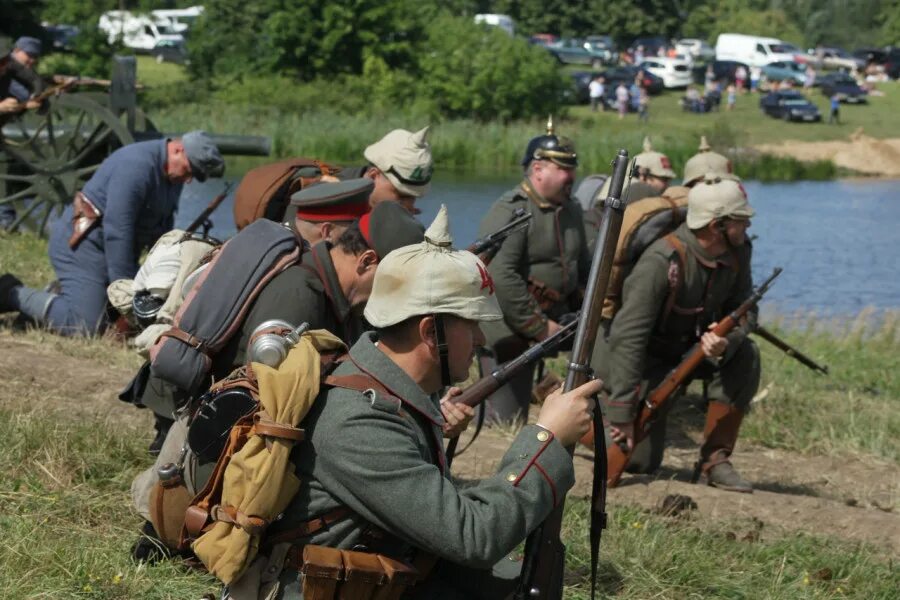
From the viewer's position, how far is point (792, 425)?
31.8 feet

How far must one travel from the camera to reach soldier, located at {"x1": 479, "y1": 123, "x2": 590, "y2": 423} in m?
8.50

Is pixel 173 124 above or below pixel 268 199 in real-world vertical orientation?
below

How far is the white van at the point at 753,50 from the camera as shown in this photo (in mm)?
67062

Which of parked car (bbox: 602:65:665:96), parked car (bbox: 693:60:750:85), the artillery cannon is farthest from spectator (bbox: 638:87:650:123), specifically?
the artillery cannon

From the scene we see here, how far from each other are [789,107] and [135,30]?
24148mm

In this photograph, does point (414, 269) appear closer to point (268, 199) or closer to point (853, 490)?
point (268, 199)

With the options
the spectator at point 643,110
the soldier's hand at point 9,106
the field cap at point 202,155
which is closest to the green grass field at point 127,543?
the field cap at point 202,155

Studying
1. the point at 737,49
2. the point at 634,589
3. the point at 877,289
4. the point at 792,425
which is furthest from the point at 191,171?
the point at 737,49

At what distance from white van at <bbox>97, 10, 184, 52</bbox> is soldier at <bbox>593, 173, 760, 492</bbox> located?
45.2 meters

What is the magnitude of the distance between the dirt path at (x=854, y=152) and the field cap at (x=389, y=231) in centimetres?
3701

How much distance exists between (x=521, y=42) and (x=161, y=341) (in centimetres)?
4889

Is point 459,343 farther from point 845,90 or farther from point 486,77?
point 845,90

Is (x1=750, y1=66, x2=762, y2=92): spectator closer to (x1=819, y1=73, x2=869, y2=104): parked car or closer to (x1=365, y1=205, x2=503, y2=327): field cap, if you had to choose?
(x1=819, y1=73, x2=869, y2=104): parked car

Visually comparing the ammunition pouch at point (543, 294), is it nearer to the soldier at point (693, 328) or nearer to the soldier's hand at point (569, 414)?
the soldier at point (693, 328)
